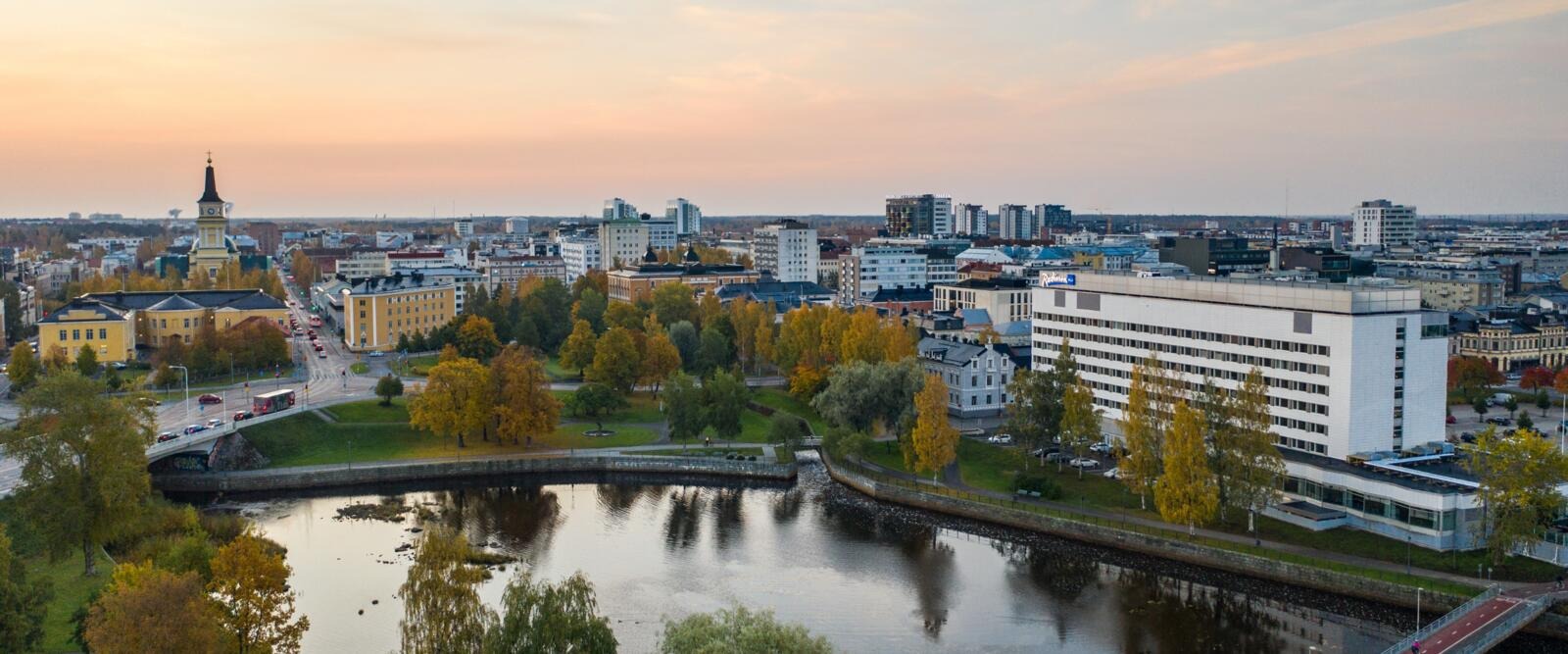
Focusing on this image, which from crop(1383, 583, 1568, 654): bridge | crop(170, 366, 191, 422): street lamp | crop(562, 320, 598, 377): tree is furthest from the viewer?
crop(562, 320, 598, 377): tree

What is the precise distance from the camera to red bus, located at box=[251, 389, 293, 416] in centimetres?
5631

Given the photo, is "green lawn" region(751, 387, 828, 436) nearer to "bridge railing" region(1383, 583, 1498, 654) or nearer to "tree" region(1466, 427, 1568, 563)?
"tree" region(1466, 427, 1568, 563)

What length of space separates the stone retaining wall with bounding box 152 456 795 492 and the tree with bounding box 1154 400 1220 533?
18.0 meters

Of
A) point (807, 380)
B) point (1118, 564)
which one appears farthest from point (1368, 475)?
point (807, 380)

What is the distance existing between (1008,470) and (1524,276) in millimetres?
96450

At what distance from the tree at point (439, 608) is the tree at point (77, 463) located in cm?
1539

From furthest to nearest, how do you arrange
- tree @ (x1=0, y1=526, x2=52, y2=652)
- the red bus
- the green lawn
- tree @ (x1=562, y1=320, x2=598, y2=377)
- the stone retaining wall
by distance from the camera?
tree @ (x1=562, y1=320, x2=598, y2=377)
the green lawn
the red bus
the stone retaining wall
tree @ (x1=0, y1=526, x2=52, y2=652)

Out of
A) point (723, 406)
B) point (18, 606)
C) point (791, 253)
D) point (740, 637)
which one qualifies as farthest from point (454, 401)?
point (791, 253)

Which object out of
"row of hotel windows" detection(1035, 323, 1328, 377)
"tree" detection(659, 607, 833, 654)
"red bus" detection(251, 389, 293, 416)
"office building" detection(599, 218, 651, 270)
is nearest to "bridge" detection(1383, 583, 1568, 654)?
"row of hotel windows" detection(1035, 323, 1328, 377)

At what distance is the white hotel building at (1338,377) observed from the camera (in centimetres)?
3812

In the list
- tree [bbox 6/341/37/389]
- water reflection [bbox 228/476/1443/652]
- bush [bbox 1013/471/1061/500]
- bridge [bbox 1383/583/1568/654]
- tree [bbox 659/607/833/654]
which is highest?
tree [bbox 6/341/37/389]

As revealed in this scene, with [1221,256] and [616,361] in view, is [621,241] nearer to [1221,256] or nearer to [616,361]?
[1221,256]

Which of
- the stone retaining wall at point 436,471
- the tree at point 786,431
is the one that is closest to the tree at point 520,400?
the stone retaining wall at point 436,471

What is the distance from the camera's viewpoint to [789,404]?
217ft
